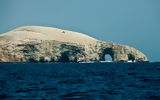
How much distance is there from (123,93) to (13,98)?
9.79 meters

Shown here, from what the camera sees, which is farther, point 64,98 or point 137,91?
point 137,91

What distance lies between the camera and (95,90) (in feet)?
114

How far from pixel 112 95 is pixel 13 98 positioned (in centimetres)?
843

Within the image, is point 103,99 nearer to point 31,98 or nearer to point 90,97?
point 90,97

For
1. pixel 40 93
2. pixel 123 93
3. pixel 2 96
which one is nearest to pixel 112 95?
pixel 123 93

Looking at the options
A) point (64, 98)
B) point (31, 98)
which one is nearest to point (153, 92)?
point (64, 98)

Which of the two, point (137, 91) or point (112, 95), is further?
point (137, 91)

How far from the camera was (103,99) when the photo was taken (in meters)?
28.8

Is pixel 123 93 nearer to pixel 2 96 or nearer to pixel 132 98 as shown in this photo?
pixel 132 98

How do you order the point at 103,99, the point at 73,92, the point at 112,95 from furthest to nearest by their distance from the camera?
the point at 73,92
the point at 112,95
the point at 103,99

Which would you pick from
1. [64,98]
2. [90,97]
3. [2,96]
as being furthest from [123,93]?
[2,96]

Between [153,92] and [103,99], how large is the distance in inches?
245

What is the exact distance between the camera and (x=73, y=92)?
33.4 m

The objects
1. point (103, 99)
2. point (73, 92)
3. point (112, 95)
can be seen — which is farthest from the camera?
point (73, 92)
